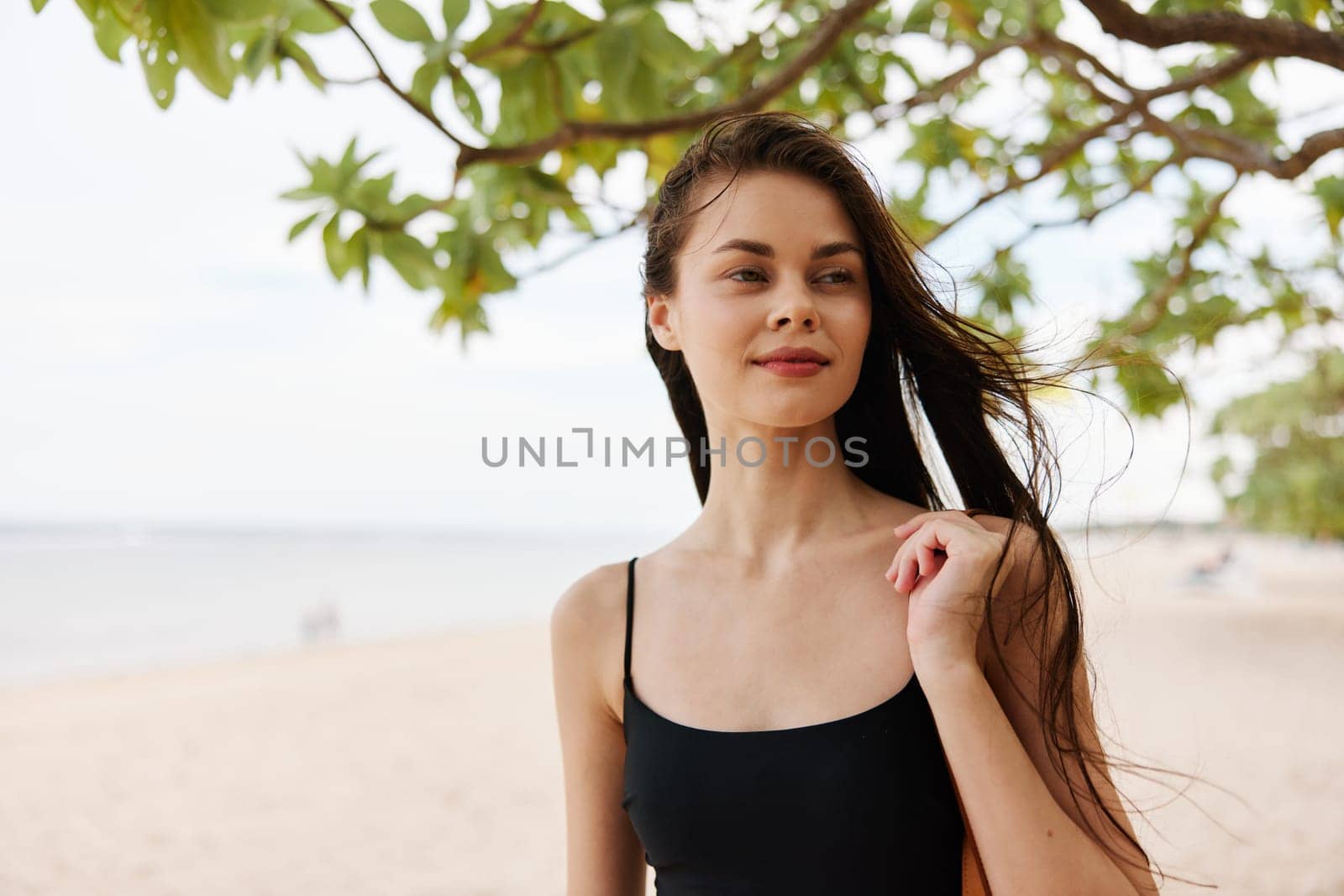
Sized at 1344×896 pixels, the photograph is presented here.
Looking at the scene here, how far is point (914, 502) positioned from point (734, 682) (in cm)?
47

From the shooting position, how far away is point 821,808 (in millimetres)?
1349

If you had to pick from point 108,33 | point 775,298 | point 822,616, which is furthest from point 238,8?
point 822,616

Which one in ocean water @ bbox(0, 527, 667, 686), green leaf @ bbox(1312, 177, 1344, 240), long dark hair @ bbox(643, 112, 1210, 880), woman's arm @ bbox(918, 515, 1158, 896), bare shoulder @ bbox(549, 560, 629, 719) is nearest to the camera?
woman's arm @ bbox(918, 515, 1158, 896)

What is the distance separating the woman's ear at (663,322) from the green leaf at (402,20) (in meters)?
0.57

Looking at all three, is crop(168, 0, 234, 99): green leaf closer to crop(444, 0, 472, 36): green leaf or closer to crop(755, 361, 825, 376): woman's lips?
crop(444, 0, 472, 36): green leaf

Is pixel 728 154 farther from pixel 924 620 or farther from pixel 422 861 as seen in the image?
pixel 422 861

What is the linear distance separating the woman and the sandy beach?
28cm

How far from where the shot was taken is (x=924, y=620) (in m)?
1.31

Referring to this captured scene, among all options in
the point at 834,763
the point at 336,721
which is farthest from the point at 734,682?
the point at 336,721

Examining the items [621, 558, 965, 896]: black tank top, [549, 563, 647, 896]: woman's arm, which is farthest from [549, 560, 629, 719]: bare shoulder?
[621, 558, 965, 896]: black tank top

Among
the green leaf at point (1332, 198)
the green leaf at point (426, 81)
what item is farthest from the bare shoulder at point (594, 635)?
the green leaf at point (1332, 198)

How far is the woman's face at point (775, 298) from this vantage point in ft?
4.69

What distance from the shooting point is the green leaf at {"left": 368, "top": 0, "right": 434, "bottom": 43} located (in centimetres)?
168

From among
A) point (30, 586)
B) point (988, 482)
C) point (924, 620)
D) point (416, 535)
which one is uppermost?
point (988, 482)
